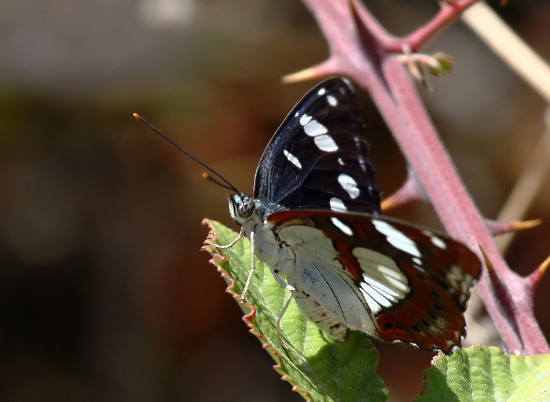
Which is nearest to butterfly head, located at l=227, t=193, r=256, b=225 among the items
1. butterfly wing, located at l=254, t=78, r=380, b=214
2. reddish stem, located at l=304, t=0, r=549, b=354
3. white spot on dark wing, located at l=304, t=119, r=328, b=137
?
butterfly wing, located at l=254, t=78, r=380, b=214

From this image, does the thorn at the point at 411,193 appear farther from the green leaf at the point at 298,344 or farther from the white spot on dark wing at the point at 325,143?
the green leaf at the point at 298,344

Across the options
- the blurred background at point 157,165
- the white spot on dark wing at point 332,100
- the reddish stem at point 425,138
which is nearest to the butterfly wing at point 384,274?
the reddish stem at point 425,138

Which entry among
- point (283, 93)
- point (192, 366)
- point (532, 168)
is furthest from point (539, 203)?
point (192, 366)

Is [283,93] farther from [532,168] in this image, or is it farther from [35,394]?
[35,394]

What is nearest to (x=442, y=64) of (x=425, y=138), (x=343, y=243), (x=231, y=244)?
(x=425, y=138)

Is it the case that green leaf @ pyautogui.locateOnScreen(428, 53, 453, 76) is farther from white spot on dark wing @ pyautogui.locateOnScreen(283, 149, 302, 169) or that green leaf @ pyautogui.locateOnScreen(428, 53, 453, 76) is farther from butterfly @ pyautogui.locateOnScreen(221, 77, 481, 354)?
white spot on dark wing @ pyautogui.locateOnScreen(283, 149, 302, 169)

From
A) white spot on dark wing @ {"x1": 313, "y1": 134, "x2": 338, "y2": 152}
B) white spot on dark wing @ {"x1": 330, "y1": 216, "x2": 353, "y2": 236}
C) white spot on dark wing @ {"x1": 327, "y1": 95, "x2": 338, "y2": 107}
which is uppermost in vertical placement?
white spot on dark wing @ {"x1": 327, "y1": 95, "x2": 338, "y2": 107}
